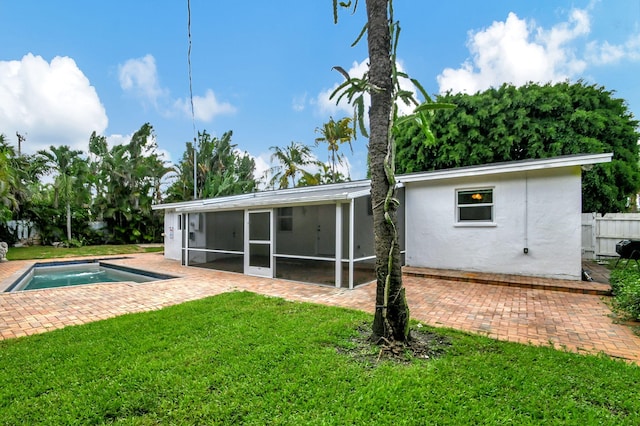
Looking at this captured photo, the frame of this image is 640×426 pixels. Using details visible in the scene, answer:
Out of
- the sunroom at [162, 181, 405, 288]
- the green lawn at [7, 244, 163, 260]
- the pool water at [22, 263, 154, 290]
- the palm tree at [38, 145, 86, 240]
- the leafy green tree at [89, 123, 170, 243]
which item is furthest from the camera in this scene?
the leafy green tree at [89, 123, 170, 243]

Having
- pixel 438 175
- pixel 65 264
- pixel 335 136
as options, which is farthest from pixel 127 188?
pixel 438 175

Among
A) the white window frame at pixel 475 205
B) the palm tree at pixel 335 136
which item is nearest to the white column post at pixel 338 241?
the white window frame at pixel 475 205

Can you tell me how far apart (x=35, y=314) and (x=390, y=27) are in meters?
7.27

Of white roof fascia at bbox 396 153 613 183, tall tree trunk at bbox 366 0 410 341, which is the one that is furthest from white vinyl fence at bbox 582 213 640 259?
tall tree trunk at bbox 366 0 410 341

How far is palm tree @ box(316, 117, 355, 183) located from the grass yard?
61.0ft

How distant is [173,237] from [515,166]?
13423mm

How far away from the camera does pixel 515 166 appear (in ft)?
26.2

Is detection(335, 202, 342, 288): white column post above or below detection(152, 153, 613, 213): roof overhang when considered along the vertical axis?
below

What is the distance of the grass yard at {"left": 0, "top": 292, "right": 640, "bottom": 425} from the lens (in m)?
2.48

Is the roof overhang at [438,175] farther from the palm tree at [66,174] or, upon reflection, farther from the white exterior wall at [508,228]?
the palm tree at [66,174]

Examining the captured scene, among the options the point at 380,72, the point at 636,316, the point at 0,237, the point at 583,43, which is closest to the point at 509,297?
the point at 636,316

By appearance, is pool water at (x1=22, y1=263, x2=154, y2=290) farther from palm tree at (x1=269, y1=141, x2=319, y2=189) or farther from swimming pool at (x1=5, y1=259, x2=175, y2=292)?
palm tree at (x1=269, y1=141, x2=319, y2=189)

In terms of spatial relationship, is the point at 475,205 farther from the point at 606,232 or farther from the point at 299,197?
the point at 606,232

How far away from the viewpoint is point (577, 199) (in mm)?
A: 7504
